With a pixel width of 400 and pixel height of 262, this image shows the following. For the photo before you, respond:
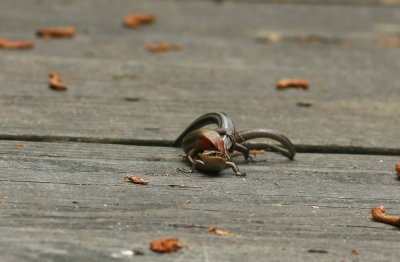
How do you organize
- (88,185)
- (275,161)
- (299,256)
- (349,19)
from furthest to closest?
1. (349,19)
2. (275,161)
3. (88,185)
4. (299,256)

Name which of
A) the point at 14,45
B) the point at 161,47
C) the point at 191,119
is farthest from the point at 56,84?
the point at 161,47

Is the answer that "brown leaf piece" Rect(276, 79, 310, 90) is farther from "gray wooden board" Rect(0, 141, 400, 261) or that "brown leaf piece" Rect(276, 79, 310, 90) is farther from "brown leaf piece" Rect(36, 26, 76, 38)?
"brown leaf piece" Rect(36, 26, 76, 38)

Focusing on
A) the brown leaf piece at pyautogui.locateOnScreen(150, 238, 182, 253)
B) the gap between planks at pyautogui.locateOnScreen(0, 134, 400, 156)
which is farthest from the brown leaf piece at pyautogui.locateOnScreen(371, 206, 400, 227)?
the gap between planks at pyautogui.locateOnScreen(0, 134, 400, 156)

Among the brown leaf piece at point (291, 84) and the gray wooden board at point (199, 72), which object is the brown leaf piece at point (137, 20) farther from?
the brown leaf piece at point (291, 84)

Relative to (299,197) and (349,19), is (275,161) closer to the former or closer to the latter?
(299,197)

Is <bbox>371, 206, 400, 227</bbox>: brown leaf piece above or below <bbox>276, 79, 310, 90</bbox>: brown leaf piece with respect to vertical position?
above

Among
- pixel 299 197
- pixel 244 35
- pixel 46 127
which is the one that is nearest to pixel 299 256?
pixel 299 197
